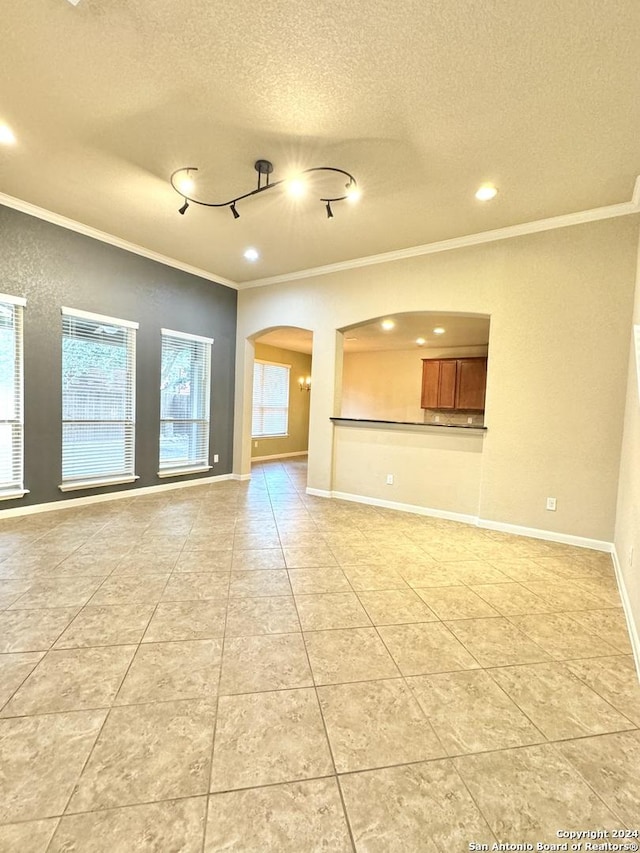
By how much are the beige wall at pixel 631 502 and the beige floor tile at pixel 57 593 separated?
3112mm

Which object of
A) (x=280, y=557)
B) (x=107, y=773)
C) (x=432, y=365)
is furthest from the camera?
(x=432, y=365)

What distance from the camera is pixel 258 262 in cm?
498

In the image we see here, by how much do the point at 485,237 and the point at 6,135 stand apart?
4.11 m

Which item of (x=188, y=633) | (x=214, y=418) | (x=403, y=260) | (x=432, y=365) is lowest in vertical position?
(x=188, y=633)

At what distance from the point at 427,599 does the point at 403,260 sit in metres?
3.69

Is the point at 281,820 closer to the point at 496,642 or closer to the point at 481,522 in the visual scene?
the point at 496,642

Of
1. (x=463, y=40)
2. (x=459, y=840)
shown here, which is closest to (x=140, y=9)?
(x=463, y=40)

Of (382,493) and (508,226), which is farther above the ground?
(508,226)

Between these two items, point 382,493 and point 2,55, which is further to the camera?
point 382,493

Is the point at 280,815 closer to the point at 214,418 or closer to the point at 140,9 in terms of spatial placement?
the point at 140,9

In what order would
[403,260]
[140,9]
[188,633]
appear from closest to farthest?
[140,9]
[188,633]
[403,260]

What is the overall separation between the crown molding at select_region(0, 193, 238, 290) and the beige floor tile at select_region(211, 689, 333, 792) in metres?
4.59

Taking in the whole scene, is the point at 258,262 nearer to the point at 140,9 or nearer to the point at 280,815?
the point at 140,9

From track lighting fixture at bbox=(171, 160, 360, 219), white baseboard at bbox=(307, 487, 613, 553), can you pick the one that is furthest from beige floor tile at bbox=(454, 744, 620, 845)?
track lighting fixture at bbox=(171, 160, 360, 219)
